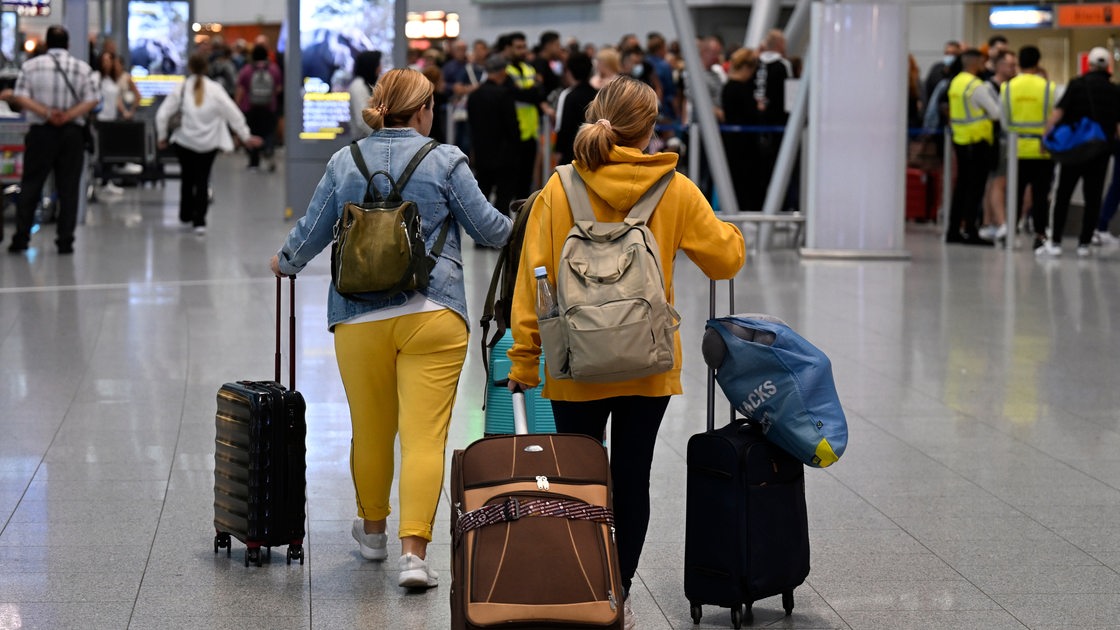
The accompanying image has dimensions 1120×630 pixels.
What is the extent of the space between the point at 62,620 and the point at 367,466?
97cm

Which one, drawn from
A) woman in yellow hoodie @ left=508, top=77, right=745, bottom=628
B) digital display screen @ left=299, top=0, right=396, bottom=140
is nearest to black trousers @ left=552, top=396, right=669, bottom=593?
woman in yellow hoodie @ left=508, top=77, right=745, bottom=628

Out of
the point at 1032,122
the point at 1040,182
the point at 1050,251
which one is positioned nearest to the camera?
the point at 1050,251

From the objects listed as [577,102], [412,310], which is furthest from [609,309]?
[577,102]

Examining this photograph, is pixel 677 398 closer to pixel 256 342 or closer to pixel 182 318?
pixel 256 342

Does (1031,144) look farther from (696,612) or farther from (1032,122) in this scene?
(696,612)

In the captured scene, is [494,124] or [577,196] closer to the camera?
[577,196]

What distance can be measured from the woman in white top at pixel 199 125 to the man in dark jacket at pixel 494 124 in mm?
2483

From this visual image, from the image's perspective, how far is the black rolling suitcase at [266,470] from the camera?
4.52m

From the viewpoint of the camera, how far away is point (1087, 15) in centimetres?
2534

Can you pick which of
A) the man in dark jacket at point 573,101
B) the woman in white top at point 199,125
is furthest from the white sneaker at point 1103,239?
the woman in white top at point 199,125

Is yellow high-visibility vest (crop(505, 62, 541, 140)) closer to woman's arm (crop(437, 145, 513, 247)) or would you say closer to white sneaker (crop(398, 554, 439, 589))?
woman's arm (crop(437, 145, 513, 247))

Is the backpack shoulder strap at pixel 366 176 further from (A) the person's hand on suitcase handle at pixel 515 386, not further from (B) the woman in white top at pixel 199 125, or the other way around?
(B) the woman in white top at pixel 199 125

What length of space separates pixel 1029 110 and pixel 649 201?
38.2 ft

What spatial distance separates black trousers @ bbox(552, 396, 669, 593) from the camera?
3922mm
